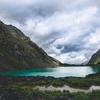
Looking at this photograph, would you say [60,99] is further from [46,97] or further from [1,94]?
[1,94]

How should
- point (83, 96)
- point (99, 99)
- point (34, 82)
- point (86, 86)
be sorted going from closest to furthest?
point (99, 99), point (83, 96), point (86, 86), point (34, 82)

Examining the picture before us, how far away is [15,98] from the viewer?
39.2 meters

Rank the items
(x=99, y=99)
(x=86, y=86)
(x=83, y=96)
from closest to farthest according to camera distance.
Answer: (x=99, y=99) → (x=83, y=96) → (x=86, y=86)

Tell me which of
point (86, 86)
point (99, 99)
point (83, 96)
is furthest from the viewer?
point (86, 86)

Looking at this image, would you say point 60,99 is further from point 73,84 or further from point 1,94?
point 73,84

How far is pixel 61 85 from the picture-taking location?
64688 millimetres

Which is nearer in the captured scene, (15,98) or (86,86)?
(15,98)

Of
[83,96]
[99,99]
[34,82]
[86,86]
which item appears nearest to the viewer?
[99,99]

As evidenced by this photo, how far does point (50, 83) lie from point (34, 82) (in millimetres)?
4396

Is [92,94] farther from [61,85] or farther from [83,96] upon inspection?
[61,85]

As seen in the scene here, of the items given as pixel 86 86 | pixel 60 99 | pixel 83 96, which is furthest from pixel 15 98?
pixel 86 86

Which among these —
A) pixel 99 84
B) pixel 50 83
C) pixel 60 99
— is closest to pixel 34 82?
pixel 50 83

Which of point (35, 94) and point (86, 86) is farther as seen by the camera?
point (86, 86)

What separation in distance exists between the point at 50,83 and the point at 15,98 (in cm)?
3000
